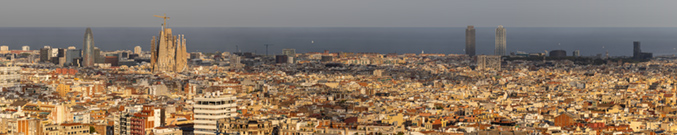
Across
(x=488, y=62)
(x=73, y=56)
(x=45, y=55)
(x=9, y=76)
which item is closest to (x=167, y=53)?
(x=73, y=56)

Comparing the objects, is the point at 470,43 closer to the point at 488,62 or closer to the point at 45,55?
the point at 488,62

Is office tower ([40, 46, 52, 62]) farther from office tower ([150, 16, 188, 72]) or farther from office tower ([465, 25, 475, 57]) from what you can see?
office tower ([465, 25, 475, 57])

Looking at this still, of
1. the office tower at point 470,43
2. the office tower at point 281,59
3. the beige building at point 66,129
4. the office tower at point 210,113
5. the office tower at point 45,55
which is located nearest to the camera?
the office tower at point 210,113

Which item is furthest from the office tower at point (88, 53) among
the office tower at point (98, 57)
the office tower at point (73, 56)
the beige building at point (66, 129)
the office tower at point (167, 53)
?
the beige building at point (66, 129)

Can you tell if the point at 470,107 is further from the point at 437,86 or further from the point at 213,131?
the point at 437,86

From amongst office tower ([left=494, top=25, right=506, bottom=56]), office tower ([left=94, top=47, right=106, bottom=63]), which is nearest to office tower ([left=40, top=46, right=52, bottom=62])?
office tower ([left=94, top=47, right=106, bottom=63])

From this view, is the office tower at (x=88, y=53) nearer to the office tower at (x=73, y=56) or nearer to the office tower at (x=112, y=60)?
the office tower at (x=73, y=56)
